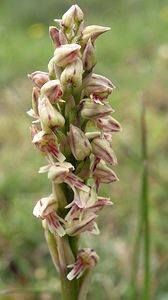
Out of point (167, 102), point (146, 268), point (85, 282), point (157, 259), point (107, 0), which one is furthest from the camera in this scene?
point (107, 0)

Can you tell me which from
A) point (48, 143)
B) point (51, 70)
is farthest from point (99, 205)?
point (51, 70)

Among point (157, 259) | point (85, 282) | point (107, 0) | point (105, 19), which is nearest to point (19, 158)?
point (157, 259)

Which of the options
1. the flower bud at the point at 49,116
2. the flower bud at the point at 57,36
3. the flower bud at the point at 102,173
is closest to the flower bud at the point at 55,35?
the flower bud at the point at 57,36

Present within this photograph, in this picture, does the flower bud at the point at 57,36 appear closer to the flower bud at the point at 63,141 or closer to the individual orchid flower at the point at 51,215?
the flower bud at the point at 63,141

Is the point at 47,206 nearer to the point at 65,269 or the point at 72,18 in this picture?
the point at 65,269

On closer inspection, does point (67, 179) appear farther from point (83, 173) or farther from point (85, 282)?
point (85, 282)
